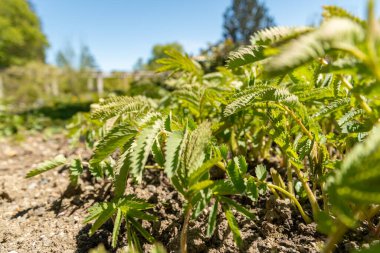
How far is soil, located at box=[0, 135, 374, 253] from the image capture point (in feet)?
3.46

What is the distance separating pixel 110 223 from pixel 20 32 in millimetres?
42006

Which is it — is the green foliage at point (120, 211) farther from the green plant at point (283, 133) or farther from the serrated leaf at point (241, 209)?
the serrated leaf at point (241, 209)

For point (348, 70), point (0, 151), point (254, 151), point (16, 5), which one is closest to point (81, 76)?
point (0, 151)

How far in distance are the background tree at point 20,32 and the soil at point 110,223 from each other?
120 feet

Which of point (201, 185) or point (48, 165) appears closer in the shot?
point (201, 185)

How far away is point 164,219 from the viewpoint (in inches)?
48.9

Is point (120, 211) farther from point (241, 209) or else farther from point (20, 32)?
point (20, 32)

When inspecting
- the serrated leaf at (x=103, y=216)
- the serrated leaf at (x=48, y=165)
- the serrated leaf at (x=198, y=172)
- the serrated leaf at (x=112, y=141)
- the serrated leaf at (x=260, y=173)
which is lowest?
the serrated leaf at (x=103, y=216)

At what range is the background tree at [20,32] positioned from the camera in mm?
33375

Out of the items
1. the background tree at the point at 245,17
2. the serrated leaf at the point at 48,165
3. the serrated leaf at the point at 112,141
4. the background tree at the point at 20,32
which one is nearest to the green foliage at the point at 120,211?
the serrated leaf at the point at 112,141

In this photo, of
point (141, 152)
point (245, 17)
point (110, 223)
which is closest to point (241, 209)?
point (141, 152)

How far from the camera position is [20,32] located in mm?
36219

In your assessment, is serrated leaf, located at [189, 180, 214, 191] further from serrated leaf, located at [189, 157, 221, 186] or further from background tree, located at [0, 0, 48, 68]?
background tree, located at [0, 0, 48, 68]

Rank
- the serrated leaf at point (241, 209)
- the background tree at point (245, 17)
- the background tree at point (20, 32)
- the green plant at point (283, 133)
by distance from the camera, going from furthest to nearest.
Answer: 1. the background tree at point (20, 32)
2. the background tree at point (245, 17)
3. the serrated leaf at point (241, 209)
4. the green plant at point (283, 133)
